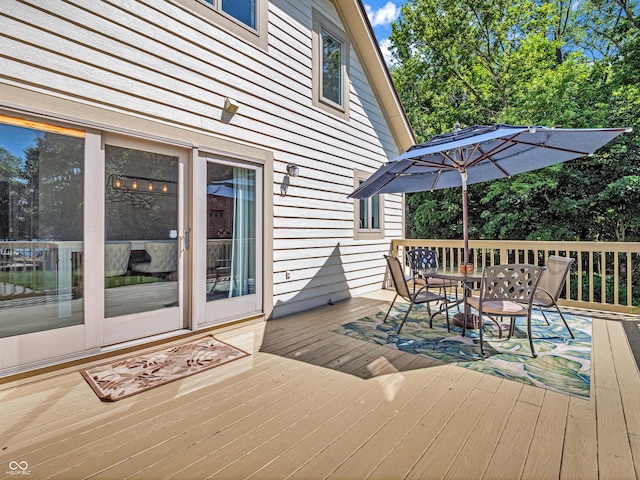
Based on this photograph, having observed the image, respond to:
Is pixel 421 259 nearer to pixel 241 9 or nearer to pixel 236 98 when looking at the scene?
pixel 236 98

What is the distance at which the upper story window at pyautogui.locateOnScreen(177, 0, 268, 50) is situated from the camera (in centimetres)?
378

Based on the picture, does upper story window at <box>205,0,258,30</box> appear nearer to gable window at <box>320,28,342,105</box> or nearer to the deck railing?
gable window at <box>320,28,342,105</box>

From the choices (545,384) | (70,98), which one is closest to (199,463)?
(545,384)

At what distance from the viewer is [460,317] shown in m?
4.29

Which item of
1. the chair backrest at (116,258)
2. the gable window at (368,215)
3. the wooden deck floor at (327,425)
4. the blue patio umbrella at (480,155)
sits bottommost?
the wooden deck floor at (327,425)

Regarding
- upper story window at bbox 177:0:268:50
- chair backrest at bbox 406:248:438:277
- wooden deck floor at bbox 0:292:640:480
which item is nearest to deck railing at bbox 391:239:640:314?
chair backrest at bbox 406:248:438:277

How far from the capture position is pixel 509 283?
3297 mm

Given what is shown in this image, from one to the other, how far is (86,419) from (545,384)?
10.5 feet

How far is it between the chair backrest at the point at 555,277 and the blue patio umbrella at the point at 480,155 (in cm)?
93

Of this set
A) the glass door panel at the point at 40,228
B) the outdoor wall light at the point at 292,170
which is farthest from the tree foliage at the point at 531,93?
the glass door panel at the point at 40,228

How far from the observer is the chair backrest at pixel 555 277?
3.68m

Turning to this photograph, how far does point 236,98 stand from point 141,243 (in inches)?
81.2

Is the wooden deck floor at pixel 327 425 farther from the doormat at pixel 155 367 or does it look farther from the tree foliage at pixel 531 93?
the tree foliage at pixel 531 93

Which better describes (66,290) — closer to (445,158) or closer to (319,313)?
(319,313)
